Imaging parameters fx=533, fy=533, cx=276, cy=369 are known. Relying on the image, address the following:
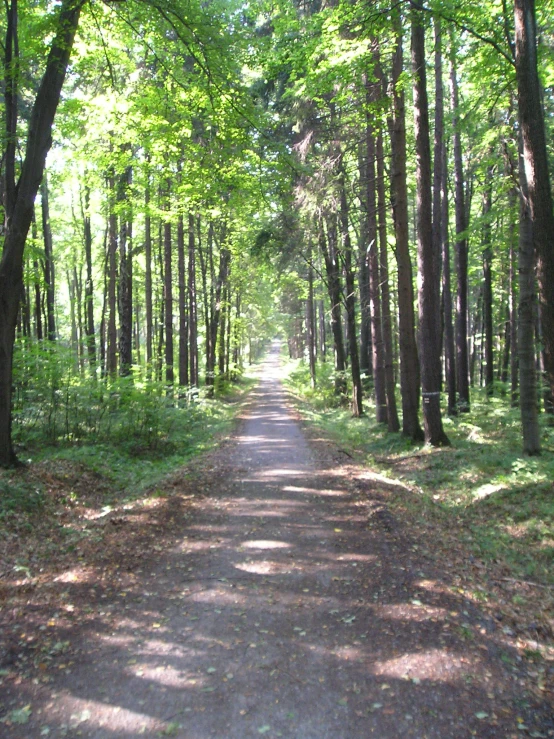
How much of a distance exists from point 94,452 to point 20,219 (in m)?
5.01

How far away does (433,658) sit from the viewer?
395cm

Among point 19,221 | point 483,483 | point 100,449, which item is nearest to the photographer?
point 19,221

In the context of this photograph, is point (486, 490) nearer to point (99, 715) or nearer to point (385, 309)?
point (99, 715)

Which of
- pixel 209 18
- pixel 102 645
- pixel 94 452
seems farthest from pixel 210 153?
pixel 102 645

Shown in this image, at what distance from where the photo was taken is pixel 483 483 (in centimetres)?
895

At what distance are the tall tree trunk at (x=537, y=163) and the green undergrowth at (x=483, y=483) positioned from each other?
1887 mm

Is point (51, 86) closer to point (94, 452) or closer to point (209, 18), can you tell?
point (209, 18)

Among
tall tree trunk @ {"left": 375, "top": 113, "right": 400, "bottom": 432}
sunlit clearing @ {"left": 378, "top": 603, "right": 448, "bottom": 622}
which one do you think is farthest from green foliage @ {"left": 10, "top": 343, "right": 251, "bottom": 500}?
sunlit clearing @ {"left": 378, "top": 603, "right": 448, "bottom": 622}

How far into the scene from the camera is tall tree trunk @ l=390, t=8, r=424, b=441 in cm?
1275

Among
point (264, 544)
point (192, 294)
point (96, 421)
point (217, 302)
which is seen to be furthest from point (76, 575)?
point (217, 302)

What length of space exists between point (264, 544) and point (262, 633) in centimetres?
215

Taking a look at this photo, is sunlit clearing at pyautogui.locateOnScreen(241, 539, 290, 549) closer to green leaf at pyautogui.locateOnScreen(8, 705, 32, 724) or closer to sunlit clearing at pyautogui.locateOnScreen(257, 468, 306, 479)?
green leaf at pyautogui.locateOnScreen(8, 705, 32, 724)

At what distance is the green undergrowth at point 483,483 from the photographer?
654 cm

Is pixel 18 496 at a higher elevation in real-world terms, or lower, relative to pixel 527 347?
lower
